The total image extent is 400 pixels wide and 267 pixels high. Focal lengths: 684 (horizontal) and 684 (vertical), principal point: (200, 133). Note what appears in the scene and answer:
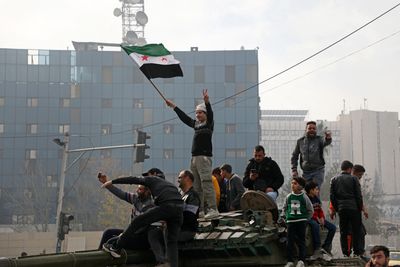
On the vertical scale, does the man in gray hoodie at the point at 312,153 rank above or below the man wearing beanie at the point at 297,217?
above

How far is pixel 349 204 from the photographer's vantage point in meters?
11.2

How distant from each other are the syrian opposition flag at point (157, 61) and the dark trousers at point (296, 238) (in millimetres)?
5659

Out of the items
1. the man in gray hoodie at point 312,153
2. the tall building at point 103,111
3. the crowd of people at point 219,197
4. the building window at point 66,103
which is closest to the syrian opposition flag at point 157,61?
the crowd of people at point 219,197

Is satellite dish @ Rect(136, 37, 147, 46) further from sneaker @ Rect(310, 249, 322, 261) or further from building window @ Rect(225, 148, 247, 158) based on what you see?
sneaker @ Rect(310, 249, 322, 261)

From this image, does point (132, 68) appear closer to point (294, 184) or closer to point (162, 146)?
point (162, 146)

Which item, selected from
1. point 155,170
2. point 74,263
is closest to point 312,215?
point 155,170

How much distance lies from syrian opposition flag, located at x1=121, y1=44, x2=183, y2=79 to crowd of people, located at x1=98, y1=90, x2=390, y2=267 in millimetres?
2623

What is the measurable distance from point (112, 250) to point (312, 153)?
4.65 meters

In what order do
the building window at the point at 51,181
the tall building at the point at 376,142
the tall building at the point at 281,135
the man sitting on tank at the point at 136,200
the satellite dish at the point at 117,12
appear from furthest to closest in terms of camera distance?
1. the tall building at the point at 281,135
2. the tall building at the point at 376,142
3. the satellite dish at the point at 117,12
4. the building window at the point at 51,181
5. the man sitting on tank at the point at 136,200

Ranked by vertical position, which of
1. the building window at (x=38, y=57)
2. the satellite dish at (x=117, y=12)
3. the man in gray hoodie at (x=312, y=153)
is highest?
the satellite dish at (x=117, y=12)

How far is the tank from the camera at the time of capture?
926 cm

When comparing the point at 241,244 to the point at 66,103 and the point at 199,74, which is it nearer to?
the point at 199,74

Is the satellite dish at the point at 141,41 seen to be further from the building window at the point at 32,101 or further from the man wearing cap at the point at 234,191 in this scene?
the man wearing cap at the point at 234,191

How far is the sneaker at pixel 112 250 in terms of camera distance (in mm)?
8688
